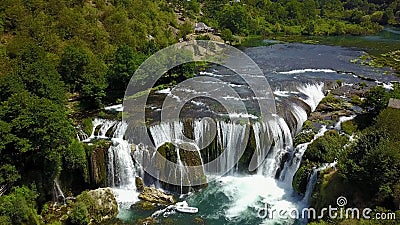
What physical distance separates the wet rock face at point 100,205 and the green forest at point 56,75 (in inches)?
72.8

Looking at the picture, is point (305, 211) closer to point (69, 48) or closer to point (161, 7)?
point (69, 48)

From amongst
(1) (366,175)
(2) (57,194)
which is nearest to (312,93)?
(1) (366,175)

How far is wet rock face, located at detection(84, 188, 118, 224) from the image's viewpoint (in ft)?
67.6

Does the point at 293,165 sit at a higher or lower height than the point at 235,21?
lower

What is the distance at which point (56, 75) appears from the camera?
85.7 feet

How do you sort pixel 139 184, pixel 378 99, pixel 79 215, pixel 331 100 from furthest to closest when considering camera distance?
pixel 331 100, pixel 378 99, pixel 139 184, pixel 79 215

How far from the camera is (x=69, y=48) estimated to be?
30969 millimetres

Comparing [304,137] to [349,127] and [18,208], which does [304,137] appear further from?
[18,208]

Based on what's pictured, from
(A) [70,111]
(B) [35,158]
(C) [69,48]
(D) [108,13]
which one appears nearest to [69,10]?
(D) [108,13]

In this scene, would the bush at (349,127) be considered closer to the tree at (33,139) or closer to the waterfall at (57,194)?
the tree at (33,139)

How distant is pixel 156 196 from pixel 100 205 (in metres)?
3.45

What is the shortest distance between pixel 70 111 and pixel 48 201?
27.7 feet

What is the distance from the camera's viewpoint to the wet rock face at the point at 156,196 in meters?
22.3
